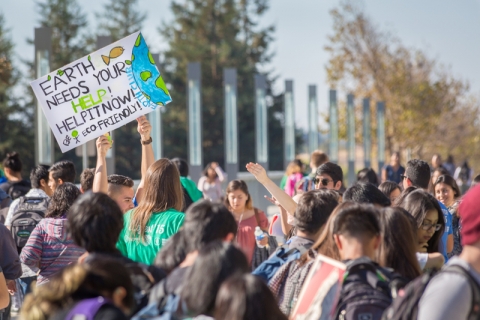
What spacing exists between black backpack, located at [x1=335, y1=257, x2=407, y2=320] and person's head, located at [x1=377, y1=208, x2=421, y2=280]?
0.83ft

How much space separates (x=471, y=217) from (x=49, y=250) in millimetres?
3509

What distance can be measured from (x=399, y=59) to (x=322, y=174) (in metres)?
46.1

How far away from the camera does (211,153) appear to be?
58.1 metres

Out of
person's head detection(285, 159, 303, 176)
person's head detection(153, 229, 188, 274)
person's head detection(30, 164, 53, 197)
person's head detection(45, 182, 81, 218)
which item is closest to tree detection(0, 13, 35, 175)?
person's head detection(285, 159, 303, 176)

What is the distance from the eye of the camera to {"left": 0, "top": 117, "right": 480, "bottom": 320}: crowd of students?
10.9 ft

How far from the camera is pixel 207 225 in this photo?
4109 millimetres

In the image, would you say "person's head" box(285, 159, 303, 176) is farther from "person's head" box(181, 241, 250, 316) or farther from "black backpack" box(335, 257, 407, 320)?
"person's head" box(181, 241, 250, 316)

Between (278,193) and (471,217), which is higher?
(471,217)

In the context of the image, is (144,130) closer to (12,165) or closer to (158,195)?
(158,195)

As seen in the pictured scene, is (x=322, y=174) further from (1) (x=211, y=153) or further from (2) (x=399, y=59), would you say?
(1) (x=211, y=153)

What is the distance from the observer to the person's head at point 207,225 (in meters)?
4.09

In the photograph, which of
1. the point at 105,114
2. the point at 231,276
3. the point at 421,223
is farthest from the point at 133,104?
the point at 231,276

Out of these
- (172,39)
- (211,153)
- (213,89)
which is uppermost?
(172,39)

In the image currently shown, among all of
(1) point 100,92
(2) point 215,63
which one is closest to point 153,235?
(1) point 100,92
